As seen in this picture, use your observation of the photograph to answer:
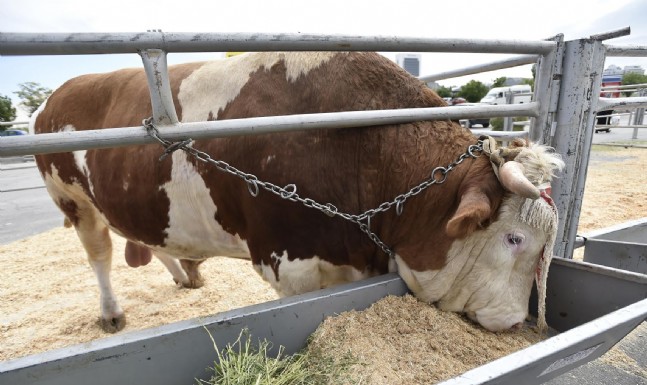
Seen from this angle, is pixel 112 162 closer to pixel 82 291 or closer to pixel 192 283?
pixel 192 283

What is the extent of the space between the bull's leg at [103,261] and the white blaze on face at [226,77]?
1.75 metres

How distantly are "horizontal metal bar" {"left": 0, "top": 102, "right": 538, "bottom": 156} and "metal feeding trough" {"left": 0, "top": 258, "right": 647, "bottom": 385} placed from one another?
587 mm

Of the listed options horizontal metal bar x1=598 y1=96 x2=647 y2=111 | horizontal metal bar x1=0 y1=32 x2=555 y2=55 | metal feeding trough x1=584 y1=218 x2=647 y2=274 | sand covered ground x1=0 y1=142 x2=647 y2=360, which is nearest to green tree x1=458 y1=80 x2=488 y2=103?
sand covered ground x1=0 y1=142 x2=647 y2=360

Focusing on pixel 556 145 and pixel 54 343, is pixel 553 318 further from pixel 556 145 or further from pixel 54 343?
pixel 54 343

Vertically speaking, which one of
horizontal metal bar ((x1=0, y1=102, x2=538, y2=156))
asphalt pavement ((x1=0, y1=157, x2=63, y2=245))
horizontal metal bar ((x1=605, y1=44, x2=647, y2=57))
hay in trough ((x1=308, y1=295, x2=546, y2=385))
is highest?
horizontal metal bar ((x1=605, y1=44, x2=647, y2=57))

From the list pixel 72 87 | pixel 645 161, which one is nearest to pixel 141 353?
pixel 72 87

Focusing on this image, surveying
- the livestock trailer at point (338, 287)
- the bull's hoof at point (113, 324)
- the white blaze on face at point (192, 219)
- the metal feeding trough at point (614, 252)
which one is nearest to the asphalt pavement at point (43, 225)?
the livestock trailer at point (338, 287)

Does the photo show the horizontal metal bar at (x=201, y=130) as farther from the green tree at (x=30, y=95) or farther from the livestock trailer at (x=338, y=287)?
the green tree at (x=30, y=95)

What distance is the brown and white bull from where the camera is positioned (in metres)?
1.75

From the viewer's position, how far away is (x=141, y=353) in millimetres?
1240

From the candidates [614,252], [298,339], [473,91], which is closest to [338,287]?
[298,339]

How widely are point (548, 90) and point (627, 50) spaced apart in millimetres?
651

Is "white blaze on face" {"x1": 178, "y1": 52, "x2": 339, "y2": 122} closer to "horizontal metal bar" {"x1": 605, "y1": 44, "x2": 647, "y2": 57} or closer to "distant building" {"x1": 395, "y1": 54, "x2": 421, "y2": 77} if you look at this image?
"distant building" {"x1": 395, "y1": 54, "x2": 421, "y2": 77}

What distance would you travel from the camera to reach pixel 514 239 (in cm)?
174
